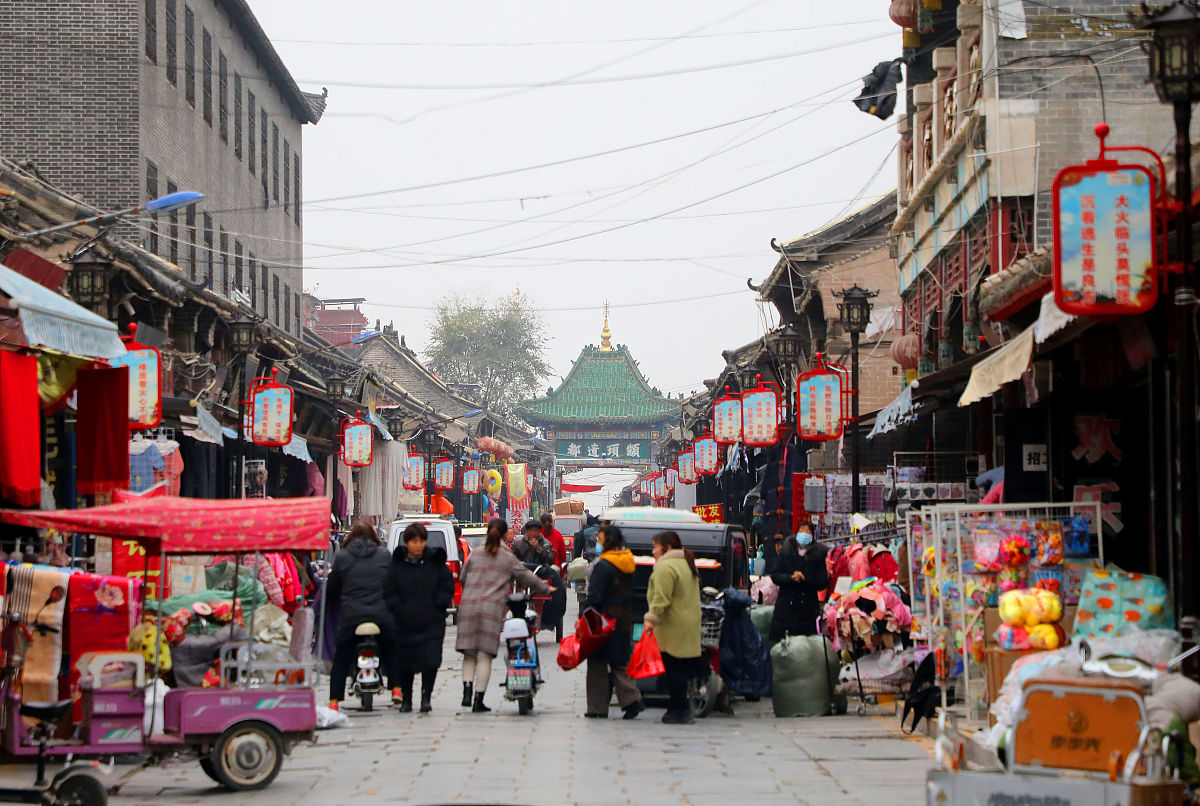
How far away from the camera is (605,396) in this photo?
96.1 metres

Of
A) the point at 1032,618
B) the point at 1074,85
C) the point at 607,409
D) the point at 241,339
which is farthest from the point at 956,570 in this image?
the point at 607,409

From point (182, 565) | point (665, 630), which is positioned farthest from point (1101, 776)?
point (182, 565)

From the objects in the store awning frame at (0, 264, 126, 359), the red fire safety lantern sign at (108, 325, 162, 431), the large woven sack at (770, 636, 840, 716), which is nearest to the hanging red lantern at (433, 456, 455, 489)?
the red fire safety lantern sign at (108, 325, 162, 431)

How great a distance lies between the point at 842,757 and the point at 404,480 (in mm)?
37656

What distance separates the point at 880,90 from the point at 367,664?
12336 mm

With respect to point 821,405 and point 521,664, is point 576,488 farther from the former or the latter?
point 521,664

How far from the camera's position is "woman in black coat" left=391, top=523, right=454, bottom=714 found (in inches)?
565

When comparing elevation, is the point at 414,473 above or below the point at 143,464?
below

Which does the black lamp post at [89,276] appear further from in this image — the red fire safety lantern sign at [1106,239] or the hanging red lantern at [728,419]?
the hanging red lantern at [728,419]

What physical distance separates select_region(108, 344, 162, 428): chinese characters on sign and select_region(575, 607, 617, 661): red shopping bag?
7.43 metres

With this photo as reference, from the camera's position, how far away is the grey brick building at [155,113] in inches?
1118

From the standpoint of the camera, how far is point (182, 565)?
59.2 ft

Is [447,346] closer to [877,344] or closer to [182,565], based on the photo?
[877,344]

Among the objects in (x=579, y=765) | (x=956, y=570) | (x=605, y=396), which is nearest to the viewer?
(x=579, y=765)
